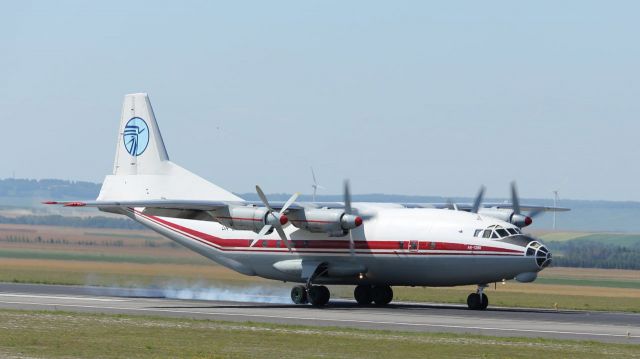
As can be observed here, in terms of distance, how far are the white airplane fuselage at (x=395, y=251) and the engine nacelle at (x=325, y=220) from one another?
1021 mm

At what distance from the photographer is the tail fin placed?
164 feet

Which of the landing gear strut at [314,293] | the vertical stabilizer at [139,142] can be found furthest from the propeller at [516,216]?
the vertical stabilizer at [139,142]

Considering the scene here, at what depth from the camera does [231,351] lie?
91.0 ft

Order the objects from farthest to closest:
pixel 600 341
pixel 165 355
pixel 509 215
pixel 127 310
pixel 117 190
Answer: pixel 117 190, pixel 509 215, pixel 127 310, pixel 600 341, pixel 165 355

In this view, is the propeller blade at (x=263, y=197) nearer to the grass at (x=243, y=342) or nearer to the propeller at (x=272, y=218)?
the propeller at (x=272, y=218)

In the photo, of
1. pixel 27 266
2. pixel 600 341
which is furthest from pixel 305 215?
pixel 27 266

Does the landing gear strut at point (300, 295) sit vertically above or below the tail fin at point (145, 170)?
below

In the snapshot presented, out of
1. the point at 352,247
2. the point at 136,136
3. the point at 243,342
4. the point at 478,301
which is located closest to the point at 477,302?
the point at 478,301

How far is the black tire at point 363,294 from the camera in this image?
46.7 meters

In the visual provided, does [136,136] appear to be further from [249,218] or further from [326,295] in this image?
[326,295]

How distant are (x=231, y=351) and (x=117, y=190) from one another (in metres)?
24.0

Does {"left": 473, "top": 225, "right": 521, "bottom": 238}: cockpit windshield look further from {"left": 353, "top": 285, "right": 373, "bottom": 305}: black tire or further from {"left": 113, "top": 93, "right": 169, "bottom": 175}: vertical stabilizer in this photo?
{"left": 113, "top": 93, "right": 169, "bottom": 175}: vertical stabilizer

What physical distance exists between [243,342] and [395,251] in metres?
14.5

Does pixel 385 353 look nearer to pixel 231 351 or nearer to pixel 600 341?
pixel 231 351
